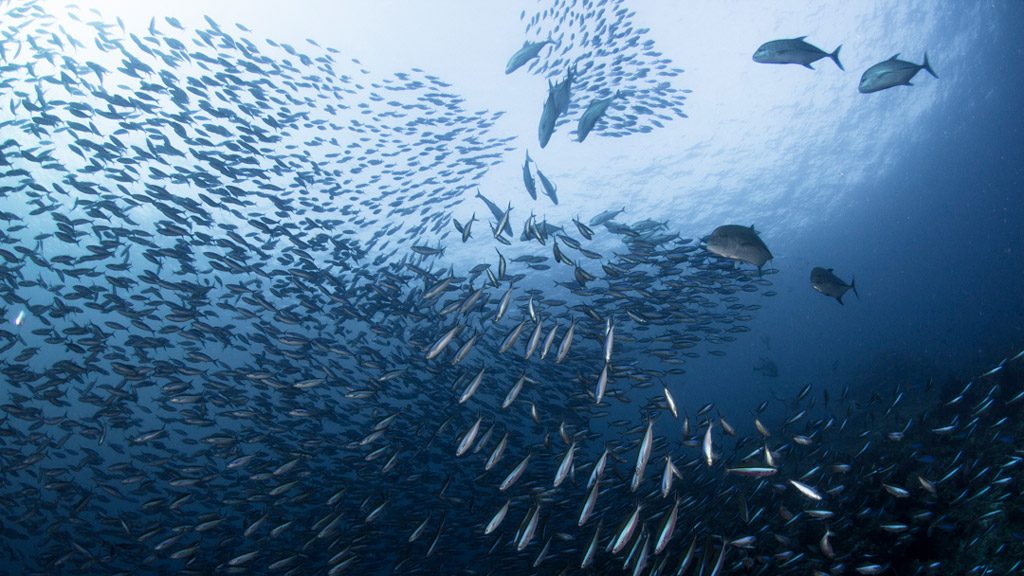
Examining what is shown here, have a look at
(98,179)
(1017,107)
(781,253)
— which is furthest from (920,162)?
(98,179)

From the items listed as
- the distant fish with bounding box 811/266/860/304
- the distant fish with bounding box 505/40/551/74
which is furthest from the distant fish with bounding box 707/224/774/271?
the distant fish with bounding box 505/40/551/74

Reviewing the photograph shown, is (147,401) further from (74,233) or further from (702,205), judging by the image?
(702,205)

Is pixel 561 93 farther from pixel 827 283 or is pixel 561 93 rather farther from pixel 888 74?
pixel 827 283

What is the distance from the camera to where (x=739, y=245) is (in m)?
4.65

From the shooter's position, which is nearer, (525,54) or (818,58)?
(818,58)

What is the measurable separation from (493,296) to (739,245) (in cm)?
1469

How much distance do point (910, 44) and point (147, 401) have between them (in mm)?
54897

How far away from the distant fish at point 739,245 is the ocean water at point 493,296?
0.03 m

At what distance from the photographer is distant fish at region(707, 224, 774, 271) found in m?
4.61

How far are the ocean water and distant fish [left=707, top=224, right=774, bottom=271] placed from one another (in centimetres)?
3

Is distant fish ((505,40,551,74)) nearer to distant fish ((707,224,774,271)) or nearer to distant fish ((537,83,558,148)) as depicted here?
distant fish ((537,83,558,148))

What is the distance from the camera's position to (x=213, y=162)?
9.19m

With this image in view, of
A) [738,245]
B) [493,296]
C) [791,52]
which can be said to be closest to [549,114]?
[791,52]

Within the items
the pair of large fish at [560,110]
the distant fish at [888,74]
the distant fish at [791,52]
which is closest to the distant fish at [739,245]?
the distant fish at [791,52]
